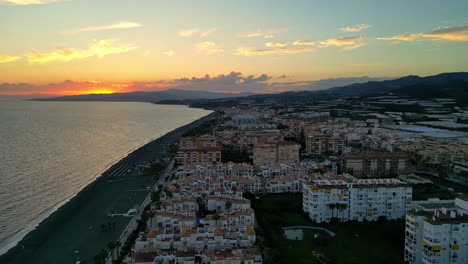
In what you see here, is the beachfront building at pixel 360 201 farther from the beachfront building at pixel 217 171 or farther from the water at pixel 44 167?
the water at pixel 44 167

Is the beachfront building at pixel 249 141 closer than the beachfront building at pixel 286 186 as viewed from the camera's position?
No

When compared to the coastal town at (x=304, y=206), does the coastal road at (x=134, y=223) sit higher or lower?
lower

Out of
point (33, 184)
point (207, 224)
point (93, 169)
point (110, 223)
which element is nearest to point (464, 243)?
point (207, 224)

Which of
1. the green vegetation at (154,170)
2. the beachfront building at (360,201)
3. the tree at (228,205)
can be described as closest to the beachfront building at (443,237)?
the beachfront building at (360,201)

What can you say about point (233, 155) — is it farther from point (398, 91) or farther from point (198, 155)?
point (398, 91)

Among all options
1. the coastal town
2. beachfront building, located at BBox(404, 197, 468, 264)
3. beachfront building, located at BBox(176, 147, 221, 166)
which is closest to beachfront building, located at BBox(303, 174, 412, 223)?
the coastal town

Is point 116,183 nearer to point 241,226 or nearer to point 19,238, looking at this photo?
point 19,238
